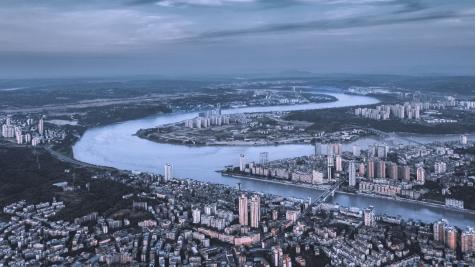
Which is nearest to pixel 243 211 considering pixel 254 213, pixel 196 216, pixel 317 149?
pixel 254 213

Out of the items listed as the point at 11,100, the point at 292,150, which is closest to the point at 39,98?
the point at 11,100

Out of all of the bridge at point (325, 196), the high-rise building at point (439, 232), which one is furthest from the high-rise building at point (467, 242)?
the bridge at point (325, 196)

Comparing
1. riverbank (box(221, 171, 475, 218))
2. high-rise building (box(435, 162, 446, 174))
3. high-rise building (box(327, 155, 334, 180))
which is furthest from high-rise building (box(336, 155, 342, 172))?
high-rise building (box(435, 162, 446, 174))

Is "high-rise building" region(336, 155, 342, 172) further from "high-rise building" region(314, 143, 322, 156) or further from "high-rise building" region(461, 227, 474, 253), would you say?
"high-rise building" region(461, 227, 474, 253)

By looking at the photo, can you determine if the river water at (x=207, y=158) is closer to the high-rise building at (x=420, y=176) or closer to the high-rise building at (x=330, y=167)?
the high-rise building at (x=330, y=167)

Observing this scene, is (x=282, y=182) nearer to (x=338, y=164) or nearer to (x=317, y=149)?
(x=338, y=164)

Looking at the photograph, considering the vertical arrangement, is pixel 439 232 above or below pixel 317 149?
above

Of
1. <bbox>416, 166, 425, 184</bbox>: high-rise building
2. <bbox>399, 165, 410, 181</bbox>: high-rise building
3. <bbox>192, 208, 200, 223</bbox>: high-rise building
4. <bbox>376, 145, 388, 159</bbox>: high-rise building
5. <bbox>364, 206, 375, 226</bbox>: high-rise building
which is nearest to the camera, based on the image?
<bbox>364, 206, 375, 226</bbox>: high-rise building

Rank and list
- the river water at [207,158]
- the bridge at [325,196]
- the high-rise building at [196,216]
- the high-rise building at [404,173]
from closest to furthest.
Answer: the high-rise building at [196,216], the bridge at [325,196], the river water at [207,158], the high-rise building at [404,173]
